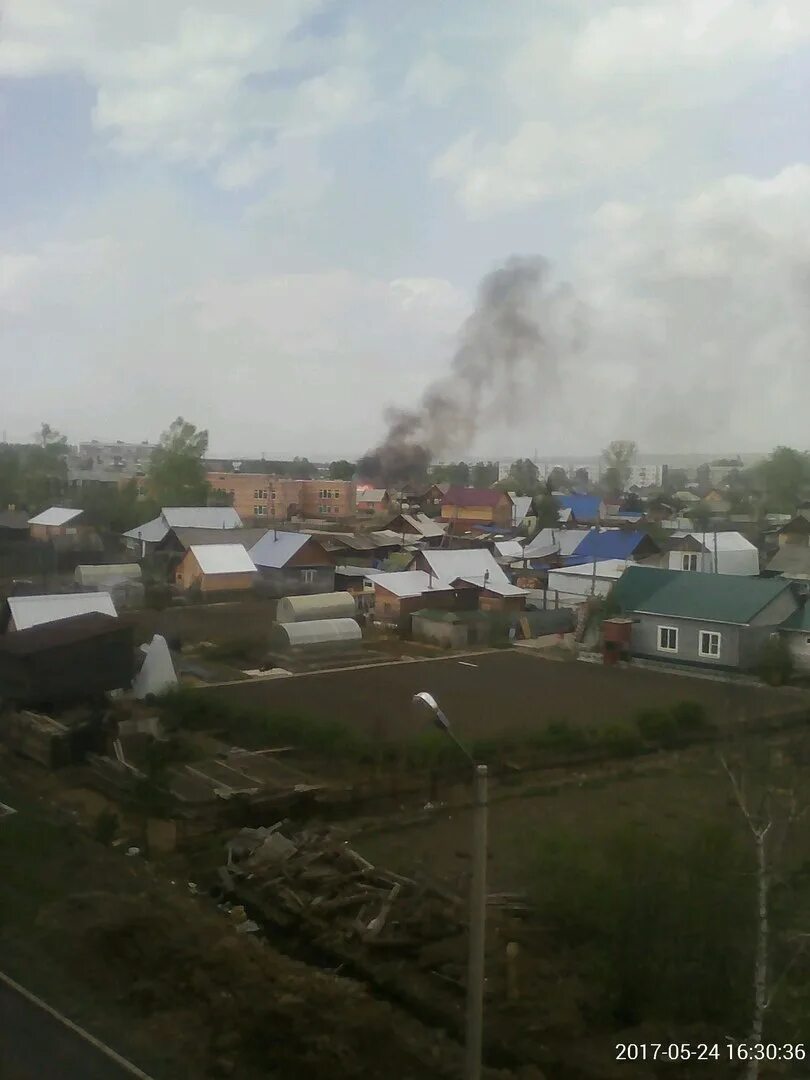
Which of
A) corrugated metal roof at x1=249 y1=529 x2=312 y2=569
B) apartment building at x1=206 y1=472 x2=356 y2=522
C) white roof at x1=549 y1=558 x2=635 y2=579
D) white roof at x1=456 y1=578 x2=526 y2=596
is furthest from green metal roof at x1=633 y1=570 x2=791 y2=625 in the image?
apartment building at x1=206 y1=472 x2=356 y2=522

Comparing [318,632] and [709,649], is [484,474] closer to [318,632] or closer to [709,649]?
[318,632]

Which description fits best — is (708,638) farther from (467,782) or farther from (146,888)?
(146,888)

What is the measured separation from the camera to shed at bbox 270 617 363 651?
575 cm

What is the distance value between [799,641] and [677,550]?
1.25m

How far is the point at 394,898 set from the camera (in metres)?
3.01

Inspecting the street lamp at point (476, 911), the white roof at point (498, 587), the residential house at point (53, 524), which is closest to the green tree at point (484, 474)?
the white roof at point (498, 587)

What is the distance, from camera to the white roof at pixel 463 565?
6879 mm

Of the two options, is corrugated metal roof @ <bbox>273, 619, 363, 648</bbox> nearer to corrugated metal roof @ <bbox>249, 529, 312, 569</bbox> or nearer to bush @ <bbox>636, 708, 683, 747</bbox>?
corrugated metal roof @ <bbox>249, 529, 312, 569</bbox>

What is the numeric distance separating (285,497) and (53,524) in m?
1.73

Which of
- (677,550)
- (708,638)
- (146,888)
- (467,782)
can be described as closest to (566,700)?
(708,638)

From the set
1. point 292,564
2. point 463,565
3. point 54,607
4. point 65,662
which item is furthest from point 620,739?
point 54,607

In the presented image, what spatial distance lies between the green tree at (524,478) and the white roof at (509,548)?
0.41m

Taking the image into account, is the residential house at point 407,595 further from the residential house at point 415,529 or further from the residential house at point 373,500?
the residential house at point 373,500

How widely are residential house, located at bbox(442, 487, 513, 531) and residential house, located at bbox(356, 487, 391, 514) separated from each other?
50 cm
